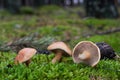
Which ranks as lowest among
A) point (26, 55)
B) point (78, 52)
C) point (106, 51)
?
point (106, 51)

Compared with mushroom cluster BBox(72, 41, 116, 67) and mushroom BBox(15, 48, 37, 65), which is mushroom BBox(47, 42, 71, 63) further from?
mushroom BBox(15, 48, 37, 65)

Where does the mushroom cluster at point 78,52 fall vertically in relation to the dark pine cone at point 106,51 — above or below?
above

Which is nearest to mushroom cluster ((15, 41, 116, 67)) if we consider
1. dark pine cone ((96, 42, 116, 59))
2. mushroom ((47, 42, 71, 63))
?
mushroom ((47, 42, 71, 63))

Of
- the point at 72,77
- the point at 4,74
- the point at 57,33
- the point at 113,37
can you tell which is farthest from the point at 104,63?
the point at 57,33

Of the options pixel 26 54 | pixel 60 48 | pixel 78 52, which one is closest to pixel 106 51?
pixel 78 52

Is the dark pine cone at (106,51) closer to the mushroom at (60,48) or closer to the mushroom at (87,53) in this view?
the mushroom at (87,53)

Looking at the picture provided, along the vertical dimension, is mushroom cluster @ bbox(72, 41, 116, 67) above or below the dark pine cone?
above

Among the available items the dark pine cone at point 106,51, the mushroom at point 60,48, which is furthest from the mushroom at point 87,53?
the dark pine cone at point 106,51

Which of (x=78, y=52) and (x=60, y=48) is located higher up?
(x=60, y=48)

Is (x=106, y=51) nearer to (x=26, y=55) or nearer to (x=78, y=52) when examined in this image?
(x=78, y=52)
